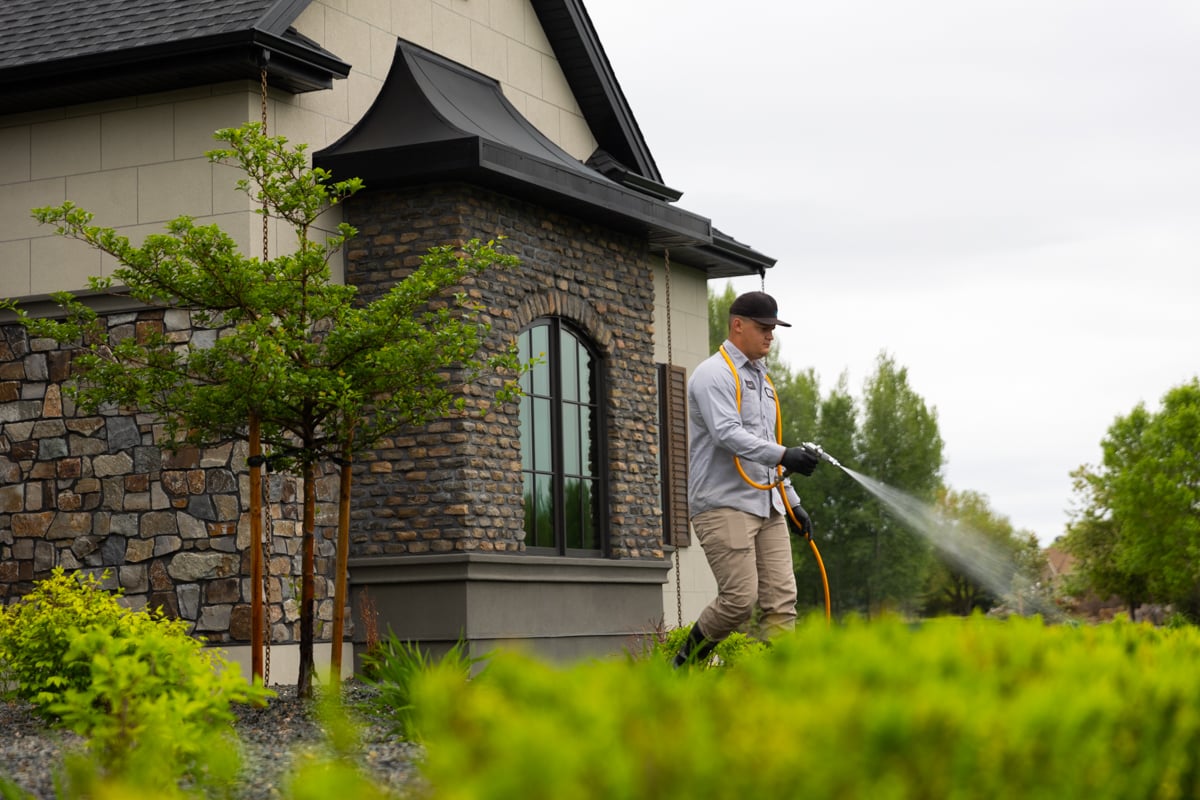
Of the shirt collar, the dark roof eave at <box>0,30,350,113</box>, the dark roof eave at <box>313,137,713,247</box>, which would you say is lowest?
the shirt collar

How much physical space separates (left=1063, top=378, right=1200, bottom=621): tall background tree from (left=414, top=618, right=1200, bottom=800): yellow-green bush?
2773cm

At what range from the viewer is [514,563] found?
1197 cm

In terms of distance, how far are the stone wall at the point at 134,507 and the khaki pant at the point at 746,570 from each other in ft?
12.6

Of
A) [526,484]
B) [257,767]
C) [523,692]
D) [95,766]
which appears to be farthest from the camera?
[526,484]

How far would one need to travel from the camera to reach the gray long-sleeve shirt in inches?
311

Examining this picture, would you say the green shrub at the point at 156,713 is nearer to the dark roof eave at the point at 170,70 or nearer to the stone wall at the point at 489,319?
the stone wall at the point at 489,319

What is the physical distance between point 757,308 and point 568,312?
499cm

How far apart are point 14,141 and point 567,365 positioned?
484 cm

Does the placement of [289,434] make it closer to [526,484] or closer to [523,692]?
[526,484]

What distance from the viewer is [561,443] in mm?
13062

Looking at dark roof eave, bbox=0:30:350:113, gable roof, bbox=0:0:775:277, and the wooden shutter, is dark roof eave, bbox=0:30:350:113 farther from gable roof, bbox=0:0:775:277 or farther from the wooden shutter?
the wooden shutter

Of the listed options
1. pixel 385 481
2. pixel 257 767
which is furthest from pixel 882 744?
pixel 385 481

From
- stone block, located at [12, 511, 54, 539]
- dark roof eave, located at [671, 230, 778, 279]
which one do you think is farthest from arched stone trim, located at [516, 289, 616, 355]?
stone block, located at [12, 511, 54, 539]

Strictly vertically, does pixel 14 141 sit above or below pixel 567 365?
above
